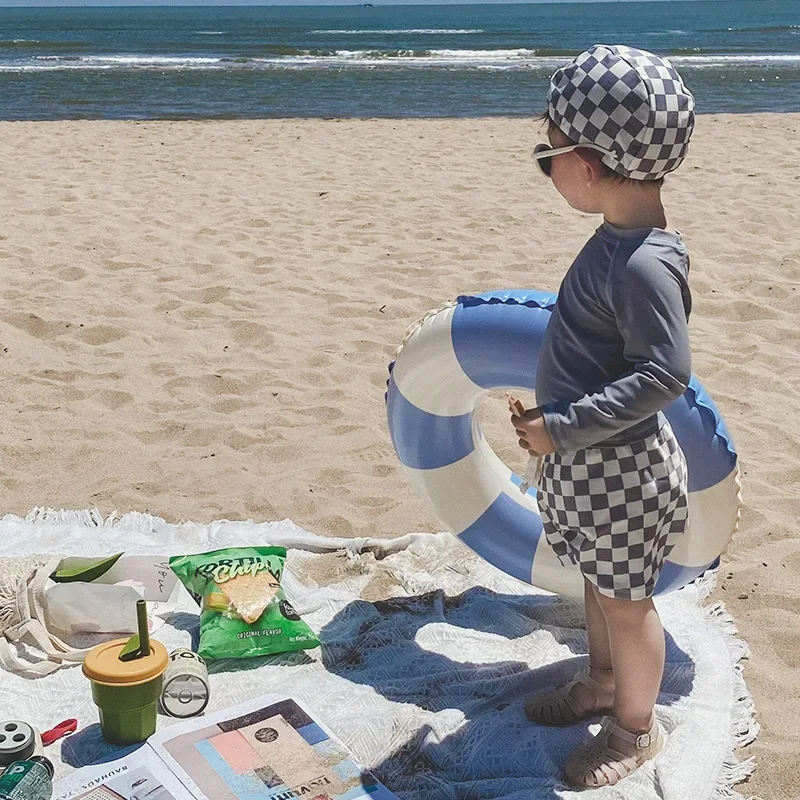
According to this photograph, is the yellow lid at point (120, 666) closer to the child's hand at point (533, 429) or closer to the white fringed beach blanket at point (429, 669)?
the white fringed beach blanket at point (429, 669)

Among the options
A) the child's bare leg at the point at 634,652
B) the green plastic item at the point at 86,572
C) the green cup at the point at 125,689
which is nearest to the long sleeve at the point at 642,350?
the child's bare leg at the point at 634,652

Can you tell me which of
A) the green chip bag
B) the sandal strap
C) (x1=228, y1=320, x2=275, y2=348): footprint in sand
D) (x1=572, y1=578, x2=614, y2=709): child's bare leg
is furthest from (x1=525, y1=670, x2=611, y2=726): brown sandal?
(x1=228, y1=320, x2=275, y2=348): footprint in sand

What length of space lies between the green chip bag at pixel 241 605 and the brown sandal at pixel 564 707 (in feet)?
1.73

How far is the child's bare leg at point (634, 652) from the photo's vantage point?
184 centimetres

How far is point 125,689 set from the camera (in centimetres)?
193

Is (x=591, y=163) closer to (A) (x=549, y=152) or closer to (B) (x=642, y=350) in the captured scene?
(A) (x=549, y=152)

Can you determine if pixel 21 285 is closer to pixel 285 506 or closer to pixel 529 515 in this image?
pixel 285 506

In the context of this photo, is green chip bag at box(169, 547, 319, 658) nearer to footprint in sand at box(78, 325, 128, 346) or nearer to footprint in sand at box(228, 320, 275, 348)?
footprint in sand at box(228, 320, 275, 348)

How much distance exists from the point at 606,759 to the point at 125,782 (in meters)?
0.90

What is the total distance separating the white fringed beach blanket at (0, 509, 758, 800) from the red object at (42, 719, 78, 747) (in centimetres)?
→ 2

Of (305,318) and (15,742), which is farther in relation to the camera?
(305,318)

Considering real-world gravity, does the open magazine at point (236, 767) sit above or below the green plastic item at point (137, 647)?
below

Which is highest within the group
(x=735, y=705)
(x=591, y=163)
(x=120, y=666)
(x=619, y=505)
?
(x=591, y=163)

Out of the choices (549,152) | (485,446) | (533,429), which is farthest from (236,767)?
(549,152)
